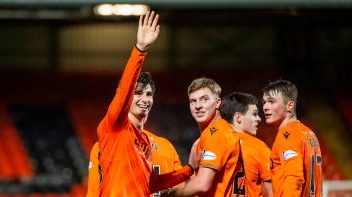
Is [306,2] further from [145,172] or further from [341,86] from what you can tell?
[145,172]

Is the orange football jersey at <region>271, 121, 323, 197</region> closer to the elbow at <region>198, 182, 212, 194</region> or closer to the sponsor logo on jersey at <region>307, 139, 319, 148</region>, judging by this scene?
the sponsor logo on jersey at <region>307, 139, 319, 148</region>

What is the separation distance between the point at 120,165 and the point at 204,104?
905 mm

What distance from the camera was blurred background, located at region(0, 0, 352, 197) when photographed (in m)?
15.4

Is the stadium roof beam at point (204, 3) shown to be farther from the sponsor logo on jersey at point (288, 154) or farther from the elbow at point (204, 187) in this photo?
the elbow at point (204, 187)

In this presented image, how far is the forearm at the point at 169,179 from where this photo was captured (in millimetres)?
6164

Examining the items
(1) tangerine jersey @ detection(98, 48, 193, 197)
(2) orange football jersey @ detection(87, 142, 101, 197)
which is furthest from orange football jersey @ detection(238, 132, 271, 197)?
(2) orange football jersey @ detection(87, 142, 101, 197)

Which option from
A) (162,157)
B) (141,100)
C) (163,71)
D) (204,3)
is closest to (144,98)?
(141,100)

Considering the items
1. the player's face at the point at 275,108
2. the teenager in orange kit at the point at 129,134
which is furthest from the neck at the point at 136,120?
the player's face at the point at 275,108

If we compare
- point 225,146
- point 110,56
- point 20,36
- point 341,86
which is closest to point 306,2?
point 341,86

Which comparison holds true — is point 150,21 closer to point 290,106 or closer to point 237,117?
point 290,106

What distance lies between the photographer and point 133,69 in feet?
17.6

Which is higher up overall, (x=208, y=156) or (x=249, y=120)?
(x=249, y=120)

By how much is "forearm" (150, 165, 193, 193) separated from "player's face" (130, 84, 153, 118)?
0.51 m

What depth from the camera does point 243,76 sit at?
16.4 m
